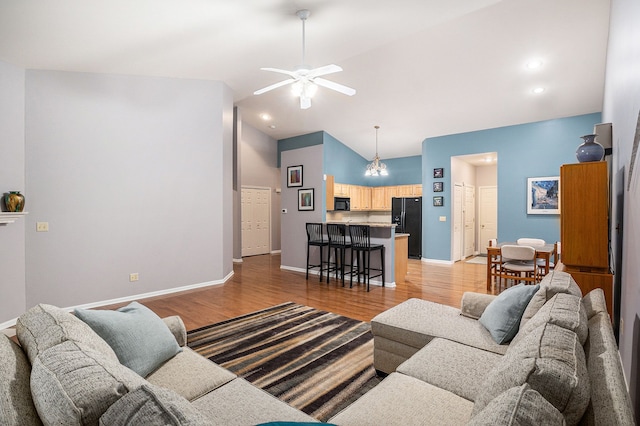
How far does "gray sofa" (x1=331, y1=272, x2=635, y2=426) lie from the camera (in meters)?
0.87

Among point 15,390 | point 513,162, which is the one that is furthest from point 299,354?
point 513,162

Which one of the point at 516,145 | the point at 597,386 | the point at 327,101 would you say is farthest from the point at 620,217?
the point at 327,101

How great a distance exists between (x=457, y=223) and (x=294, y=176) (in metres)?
4.10

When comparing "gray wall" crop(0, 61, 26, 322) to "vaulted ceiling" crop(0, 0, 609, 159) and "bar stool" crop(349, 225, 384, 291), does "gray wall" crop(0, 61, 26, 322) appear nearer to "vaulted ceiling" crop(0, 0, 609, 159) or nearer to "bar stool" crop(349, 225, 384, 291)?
"vaulted ceiling" crop(0, 0, 609, 159)

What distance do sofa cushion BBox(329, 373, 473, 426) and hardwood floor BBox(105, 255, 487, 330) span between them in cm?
227

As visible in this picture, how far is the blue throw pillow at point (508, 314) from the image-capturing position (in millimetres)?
2027

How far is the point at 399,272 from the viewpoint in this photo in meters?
5.76

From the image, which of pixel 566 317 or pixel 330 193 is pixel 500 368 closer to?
pixel 566 317

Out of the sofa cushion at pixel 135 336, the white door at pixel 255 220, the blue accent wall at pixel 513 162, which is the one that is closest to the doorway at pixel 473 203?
the blue accent wall at pixel 513 162

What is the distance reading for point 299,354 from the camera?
2887mm

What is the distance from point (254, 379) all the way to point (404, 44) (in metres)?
4.55

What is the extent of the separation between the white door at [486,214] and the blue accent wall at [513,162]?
2.45 m

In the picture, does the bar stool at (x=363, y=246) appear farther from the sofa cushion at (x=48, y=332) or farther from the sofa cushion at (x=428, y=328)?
the sofa cushion at (x=48, y=332)

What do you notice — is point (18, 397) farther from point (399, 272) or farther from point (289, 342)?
point (399, 272)
